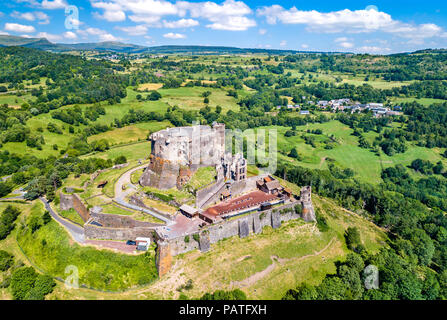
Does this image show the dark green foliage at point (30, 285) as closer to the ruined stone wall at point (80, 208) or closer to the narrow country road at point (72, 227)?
the narrow country road at point (72, 227)

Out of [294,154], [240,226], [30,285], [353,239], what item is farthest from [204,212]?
[294,154]

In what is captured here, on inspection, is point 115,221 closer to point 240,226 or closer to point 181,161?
point 181,161

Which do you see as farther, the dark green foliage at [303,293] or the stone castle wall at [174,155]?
the stone castle wall at [174,155]

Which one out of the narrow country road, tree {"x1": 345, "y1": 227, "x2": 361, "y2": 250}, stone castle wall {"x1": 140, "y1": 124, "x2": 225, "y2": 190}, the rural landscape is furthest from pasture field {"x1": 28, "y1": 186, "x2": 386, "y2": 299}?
stone castle wall {"x1": 140, "y1": 124, "x2": 225, "y2": 190}

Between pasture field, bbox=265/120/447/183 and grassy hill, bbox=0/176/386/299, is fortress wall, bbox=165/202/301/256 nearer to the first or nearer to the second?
grassy hill, bbox=0/176/386/299

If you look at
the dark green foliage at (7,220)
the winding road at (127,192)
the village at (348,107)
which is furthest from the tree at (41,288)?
the village at (348,107)

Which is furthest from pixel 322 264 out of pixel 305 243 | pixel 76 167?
pixel 76 167

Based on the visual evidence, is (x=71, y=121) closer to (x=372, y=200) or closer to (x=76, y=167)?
(x=76, y=167)
